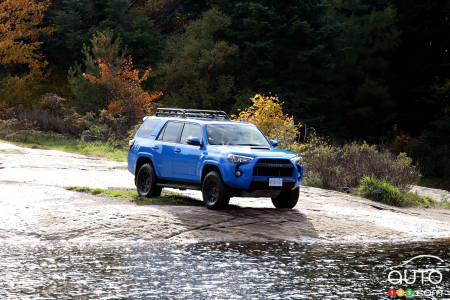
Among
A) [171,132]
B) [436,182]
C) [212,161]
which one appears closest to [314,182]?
[171,132]

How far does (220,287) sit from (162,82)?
38.0 m

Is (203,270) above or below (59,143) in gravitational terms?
below

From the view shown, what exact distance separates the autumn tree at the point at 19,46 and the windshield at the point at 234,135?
100 feet

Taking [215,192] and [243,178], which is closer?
[243,178]

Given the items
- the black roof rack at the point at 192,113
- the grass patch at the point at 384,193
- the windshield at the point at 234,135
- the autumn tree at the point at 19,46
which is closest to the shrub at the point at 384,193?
the grass patch at the point at 384,193

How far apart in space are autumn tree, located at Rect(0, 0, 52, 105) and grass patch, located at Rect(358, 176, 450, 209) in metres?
29.2

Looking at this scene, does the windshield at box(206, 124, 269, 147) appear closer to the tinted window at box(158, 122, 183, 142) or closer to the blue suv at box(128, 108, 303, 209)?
the blue suv at box(128, 108, 303, 209)

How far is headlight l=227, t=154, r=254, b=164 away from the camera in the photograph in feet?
43.5

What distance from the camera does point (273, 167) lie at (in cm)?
1350

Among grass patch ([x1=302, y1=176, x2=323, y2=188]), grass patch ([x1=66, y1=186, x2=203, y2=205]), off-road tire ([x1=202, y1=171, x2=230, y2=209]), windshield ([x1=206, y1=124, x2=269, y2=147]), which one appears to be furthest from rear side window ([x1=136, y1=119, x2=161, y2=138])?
grass patch ([x1=302, y1=176, x2=323, y2=188])

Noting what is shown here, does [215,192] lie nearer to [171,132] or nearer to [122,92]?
[171,132]

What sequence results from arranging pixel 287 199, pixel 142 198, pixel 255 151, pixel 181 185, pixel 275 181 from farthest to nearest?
pixel 142 198 < pixel 181 185 < pixel 287 199 < pixel 255 151 < pixel 275 181

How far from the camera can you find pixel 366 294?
813 cm

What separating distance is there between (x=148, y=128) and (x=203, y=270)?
7.07m
